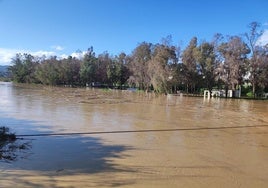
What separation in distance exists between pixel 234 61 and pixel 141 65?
68.9 ft

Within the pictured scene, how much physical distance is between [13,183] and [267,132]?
37.0 ft

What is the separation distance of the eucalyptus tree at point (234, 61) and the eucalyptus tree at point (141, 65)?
16.0m

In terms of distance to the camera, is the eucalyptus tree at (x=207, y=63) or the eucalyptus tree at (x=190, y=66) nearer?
the eucalyptus tree at (x=207, y=63)

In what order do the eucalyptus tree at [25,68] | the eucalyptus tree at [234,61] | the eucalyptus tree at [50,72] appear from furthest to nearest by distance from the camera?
the eucalyptus tree at [25,68], the eucalyptus tree at [50,72], the eucalyptus tree at [234,61]

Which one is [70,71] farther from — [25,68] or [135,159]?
[135,159]

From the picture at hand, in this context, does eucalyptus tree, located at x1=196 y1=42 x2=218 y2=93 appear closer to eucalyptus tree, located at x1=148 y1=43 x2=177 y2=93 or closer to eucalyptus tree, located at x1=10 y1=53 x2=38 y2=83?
eucalyptus tree, located at x1=148 y1=43 x2=177 y2=93

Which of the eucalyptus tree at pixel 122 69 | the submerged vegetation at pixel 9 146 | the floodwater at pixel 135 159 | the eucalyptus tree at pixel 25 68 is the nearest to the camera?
the floodwater at pixel 135 159

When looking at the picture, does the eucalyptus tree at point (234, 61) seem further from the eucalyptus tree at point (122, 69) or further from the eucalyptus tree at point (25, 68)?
the eucalyptus tree at point (25, 68)

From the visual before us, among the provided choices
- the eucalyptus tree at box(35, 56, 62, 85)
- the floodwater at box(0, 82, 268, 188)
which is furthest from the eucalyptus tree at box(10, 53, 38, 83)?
the floodwater at box(0, 82, 268, 188)

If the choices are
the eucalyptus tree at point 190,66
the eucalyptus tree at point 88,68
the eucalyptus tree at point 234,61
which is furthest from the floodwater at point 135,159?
the eucalyptus tree at point 88,68

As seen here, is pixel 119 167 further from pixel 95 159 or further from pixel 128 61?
pixel 128 61

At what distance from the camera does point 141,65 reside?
2398 inches

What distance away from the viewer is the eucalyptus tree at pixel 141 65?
59.4 meters

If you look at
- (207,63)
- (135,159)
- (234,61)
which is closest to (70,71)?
(207,63)
